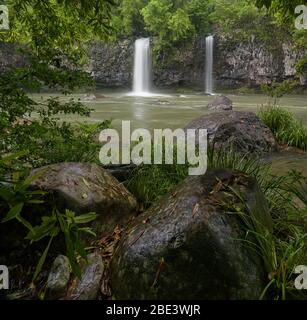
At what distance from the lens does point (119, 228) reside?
4035 millimetres

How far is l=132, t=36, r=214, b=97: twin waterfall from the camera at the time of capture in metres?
34.0

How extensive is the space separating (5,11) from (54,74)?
0.64m

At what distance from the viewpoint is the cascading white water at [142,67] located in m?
34.0

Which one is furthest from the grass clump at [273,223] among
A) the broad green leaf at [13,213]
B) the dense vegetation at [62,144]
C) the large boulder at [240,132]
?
the large boulder at [240,132]

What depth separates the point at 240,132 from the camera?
9.26 meters

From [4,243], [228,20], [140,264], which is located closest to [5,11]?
[4,243]

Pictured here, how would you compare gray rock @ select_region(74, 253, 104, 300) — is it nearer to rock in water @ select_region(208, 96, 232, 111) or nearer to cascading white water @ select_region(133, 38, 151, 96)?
rock in water @ select_region(208, 96, 232, 111)

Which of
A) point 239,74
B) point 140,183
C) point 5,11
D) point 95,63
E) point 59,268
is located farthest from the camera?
point 95,63

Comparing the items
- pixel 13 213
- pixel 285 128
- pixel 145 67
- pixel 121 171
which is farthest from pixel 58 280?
pixel 145 67

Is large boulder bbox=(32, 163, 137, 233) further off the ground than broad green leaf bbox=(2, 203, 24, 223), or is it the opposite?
broad green leaf bbox=(2, 203, 24, 223)

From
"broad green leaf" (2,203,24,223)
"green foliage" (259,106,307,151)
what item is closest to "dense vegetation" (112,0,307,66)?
"green foliage" (259,106,307,151)

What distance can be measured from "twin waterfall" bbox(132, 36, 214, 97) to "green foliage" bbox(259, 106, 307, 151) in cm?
2339
